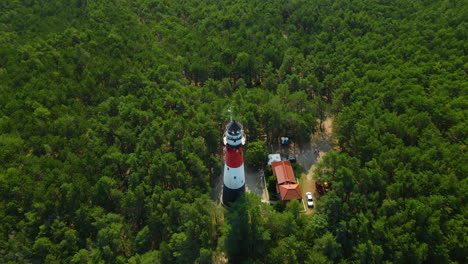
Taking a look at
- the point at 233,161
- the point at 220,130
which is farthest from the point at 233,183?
the point at 220,130

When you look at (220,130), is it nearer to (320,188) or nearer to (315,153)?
(315,153)

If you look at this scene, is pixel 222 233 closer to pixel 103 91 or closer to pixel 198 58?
pixel 103 91

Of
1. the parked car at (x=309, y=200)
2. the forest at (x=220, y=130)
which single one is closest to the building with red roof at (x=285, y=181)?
the parked car at (x=309, y=200)

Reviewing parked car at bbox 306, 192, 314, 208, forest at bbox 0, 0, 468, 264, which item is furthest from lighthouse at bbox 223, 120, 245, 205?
parked car at bbox 306, 192, 314, 208

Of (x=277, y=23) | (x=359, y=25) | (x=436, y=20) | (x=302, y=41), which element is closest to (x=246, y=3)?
(x=277, y=23)

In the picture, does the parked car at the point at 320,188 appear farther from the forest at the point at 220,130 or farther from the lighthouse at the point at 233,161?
the lighthouse at the point at 233,161
